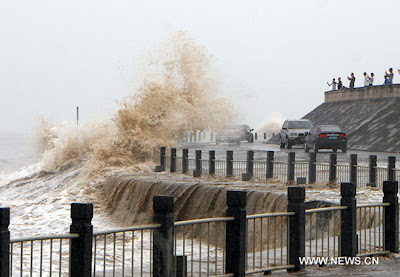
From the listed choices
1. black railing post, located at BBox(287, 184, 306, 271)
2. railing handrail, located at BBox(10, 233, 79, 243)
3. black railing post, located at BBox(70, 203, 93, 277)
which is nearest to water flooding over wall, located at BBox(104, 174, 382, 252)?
black railing post, located at BBox(287, 184, 306, 271)

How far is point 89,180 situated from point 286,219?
22.8 meters

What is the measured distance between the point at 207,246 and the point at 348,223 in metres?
2.61

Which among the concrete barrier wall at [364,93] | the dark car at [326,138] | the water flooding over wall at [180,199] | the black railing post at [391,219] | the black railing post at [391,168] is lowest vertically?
the water flooding over wall at [180,199]

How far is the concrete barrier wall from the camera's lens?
59188 mm

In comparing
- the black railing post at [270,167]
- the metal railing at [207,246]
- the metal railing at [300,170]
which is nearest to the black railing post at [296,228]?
the metal railing at [207,246]

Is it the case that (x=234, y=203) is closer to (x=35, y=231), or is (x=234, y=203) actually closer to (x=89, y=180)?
(x=35, y=231)

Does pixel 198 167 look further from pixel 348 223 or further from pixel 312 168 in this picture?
pixel 348 223

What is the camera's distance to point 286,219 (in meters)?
10.0

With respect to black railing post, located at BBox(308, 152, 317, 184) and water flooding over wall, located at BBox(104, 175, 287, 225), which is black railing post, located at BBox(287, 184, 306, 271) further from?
black railing post, located at BBox(308, 152, 317, 184)

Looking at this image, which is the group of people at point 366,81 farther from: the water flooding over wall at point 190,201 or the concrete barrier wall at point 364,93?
the water flooding over wall at point 190,201

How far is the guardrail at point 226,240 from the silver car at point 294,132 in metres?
31.7

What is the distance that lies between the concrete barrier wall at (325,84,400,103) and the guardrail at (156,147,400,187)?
34.0 m

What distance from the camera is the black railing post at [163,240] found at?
26.5ft

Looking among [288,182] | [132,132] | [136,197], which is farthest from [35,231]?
[132,132]
